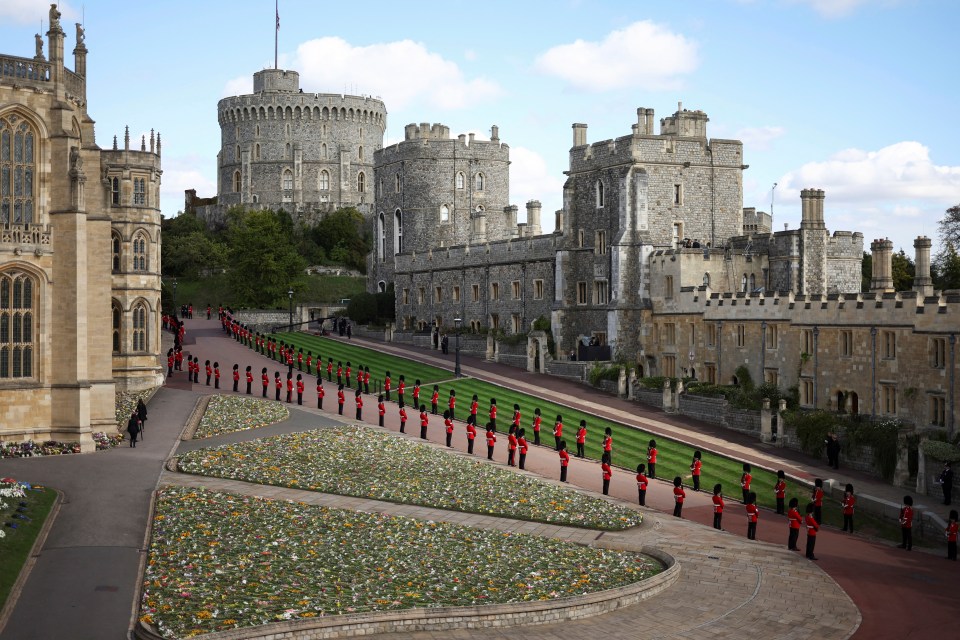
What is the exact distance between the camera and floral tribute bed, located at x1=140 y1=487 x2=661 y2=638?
19641 millimetres

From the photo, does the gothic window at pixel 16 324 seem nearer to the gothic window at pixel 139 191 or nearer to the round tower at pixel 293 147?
the gothic window at pixel 139 191

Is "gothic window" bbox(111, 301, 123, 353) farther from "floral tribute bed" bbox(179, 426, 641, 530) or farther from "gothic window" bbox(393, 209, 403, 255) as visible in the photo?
"gothic window" bbox(393, 209, 403, 255)

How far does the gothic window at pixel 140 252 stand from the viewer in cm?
4778

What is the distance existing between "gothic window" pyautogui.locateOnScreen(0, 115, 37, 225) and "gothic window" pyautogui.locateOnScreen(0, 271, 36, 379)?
1.86 meters

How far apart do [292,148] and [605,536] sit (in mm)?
98368

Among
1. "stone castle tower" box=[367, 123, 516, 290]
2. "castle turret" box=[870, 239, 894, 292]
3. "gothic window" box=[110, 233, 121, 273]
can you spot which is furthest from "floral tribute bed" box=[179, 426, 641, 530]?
"stone castle tower" box=[367, 123, 516, 290]

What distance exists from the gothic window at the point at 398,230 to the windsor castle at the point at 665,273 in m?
0.16

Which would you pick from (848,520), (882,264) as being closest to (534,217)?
(882,264)

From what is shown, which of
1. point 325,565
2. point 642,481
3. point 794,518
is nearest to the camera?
point 325,565

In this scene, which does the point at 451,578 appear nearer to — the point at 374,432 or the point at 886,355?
the point at 374,432

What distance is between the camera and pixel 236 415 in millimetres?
40188

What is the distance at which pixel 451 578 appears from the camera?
21.9m

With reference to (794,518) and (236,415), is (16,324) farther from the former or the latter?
(794,518)

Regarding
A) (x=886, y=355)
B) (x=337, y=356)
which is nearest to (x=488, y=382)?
(x=337, y=356)
